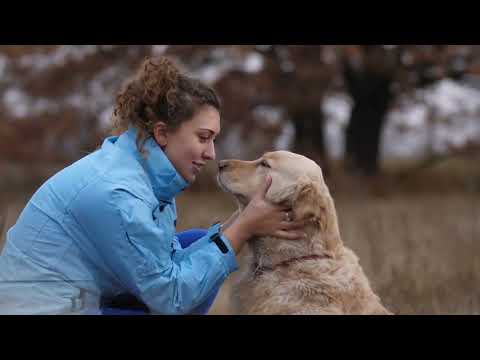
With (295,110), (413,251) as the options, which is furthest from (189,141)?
(295,110)

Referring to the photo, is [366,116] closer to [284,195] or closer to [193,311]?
[284,195]

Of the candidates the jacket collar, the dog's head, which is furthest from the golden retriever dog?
the jacket collar

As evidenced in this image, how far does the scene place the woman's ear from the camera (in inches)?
97.4

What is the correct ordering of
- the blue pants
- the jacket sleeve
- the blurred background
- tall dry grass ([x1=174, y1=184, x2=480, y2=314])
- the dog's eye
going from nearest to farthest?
the jacket sleeve, the blue pants, the dog's eye, tall dry grass ([x1=174, y1=184, x2=480, y2=314]), the blurred background

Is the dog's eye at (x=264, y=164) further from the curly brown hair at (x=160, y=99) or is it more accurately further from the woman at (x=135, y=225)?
the curly brown hair at (x=160, y=99)

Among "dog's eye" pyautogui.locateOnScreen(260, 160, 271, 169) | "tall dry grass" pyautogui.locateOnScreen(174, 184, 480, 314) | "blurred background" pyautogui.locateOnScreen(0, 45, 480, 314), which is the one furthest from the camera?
"blurred background" pyautogui.locateOnScreen(0, 45, 480, 314)

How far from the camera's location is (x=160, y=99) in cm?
249

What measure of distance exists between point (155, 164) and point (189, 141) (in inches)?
7.2

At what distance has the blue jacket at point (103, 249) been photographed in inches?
85.6

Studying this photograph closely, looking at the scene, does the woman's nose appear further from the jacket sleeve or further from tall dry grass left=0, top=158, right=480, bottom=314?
tall dry grass left=0, top=158, right=480, bottom=314
